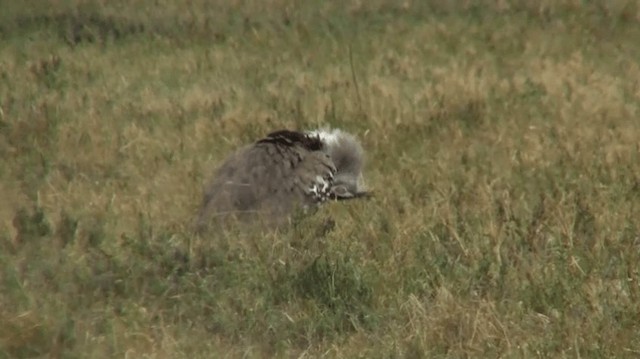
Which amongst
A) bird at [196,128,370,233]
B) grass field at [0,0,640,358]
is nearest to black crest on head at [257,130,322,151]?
bird at [196,128,370,233]

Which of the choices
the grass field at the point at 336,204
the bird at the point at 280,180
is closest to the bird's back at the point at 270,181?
the bird at the point at 280,180

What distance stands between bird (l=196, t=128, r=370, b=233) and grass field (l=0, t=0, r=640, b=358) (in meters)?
0.17

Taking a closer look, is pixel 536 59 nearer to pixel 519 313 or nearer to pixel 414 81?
pixel 414 81

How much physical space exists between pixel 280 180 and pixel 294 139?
46cm

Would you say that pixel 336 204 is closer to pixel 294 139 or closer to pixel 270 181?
pixel 294 139

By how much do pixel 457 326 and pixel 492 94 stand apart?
5.48 metres

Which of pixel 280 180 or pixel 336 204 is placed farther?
pixel 336 204

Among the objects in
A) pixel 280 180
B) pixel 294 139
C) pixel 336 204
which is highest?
pixel 294 139

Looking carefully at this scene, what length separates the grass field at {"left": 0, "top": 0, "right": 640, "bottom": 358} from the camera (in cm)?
580

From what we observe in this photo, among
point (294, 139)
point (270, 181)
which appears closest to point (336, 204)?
point (294, 139)

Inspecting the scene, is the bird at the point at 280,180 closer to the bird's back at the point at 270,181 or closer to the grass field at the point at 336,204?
the bird's back at the point at 270,181

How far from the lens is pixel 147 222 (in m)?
7.43

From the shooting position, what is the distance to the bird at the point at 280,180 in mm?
7395

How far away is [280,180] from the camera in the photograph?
764cm
